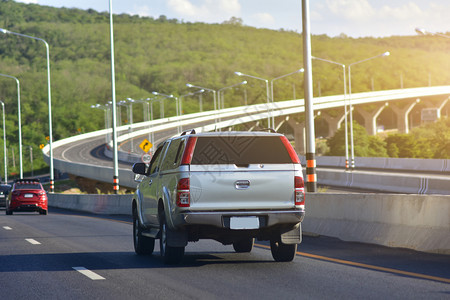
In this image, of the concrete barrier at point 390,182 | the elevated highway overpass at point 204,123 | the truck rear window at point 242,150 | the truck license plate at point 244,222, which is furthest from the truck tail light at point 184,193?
the elevated highway overpass at point 204,123

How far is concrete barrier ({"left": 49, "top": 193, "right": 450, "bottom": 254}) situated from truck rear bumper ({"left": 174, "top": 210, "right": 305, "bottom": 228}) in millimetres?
2699

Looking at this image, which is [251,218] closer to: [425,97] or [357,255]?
[357,255]

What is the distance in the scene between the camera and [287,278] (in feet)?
34.7

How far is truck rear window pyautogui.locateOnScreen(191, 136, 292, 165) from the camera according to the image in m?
11.6

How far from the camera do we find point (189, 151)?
37.8 ft

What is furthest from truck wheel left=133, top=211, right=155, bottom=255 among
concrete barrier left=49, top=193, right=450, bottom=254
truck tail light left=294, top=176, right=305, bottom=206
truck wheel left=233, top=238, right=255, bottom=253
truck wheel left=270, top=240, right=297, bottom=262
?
concrete barrier left=49, top=193, right=450, bottom=254

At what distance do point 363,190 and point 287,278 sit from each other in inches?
1421

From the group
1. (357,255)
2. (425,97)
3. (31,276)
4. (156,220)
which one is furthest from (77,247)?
(425,97)

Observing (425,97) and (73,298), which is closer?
(73,298)

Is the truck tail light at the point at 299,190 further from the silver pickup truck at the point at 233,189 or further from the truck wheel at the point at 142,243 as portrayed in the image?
the truck wheel at the point at 142,243

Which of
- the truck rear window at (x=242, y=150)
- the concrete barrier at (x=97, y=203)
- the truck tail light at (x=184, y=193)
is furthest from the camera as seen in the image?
the concrete barrier at (x=97, y=203)

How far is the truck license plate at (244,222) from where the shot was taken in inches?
448

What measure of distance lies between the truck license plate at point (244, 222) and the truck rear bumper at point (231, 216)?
0.04 m

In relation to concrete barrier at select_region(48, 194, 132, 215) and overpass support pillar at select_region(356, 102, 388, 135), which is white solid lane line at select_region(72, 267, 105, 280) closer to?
concrete barrier at select_region(48, 194, 132, 215)
